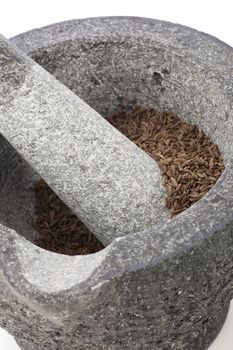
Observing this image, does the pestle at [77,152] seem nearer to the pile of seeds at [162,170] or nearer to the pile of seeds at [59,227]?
the pile of seeds at [162,170]

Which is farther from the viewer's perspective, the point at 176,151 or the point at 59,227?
the point at 59,227

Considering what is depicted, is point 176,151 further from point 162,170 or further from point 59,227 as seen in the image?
point 59,227

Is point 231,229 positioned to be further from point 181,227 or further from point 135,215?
point 135,215

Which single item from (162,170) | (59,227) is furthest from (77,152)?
(59,227)

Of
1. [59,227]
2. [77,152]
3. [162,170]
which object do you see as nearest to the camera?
[77,152]

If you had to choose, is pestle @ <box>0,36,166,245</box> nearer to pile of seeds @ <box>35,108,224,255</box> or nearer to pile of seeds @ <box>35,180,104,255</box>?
pile of seeds @ <box>35,108,224,255</box>

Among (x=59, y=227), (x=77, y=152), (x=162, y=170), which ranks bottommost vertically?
(x=162, y=170)

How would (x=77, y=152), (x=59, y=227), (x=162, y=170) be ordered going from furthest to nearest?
(x=59, y=227) < (x=162, y=170) < (x=77, y=152)
